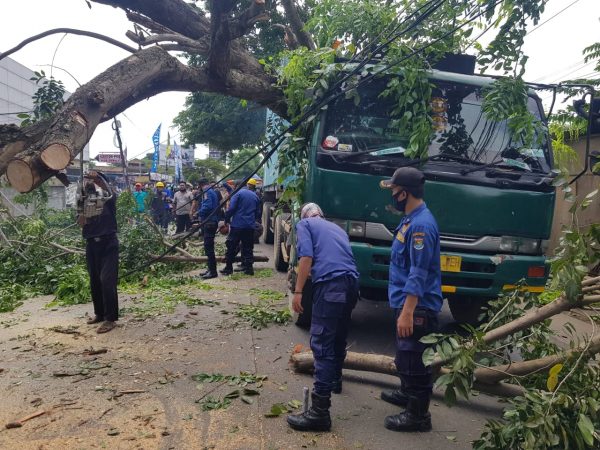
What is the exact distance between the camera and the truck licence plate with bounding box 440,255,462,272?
4.64 m

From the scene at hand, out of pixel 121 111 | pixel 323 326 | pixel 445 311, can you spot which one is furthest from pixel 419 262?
pixel 445 311

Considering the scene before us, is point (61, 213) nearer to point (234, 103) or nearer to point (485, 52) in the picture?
point (234, 103)

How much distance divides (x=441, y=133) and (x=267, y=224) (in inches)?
336

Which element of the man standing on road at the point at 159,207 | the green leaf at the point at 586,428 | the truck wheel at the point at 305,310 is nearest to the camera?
the green leaf at the point at 586,428

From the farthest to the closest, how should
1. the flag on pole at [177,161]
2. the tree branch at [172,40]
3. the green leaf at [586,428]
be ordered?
1. the flag on pole at [177,161]
2. the tree branch at [172,40]
3. the green leaf at [586,428]

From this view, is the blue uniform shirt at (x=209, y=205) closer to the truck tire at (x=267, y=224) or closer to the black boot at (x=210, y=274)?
the black boot at (x=210, y=274)

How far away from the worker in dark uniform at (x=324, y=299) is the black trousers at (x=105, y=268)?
9.22 feet

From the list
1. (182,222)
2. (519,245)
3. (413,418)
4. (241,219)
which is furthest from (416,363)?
(182,222)

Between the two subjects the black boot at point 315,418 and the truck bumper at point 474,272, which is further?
the truck bumper at point 474,272

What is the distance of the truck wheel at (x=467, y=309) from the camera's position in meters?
5.67

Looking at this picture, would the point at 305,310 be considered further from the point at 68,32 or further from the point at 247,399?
the point at 68,32

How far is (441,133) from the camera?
4871mm

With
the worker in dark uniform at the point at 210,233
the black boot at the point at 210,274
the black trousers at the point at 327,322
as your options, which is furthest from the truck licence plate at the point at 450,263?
the black boot at the point at 210,274

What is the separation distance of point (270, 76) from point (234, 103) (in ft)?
45.2
